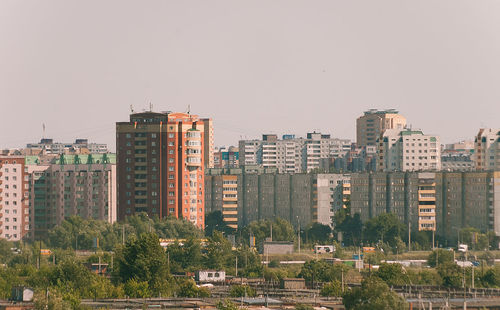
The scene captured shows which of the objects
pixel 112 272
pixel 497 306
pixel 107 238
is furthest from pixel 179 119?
pixel 497 306

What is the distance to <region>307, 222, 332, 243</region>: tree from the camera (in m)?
186

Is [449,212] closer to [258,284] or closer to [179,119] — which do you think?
[179,119]

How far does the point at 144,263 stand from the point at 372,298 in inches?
1333

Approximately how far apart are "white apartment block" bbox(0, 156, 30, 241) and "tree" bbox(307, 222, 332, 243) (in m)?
40.3

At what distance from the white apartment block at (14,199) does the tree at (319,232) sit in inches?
1586

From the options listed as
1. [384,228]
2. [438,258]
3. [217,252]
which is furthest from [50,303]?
[384,228]

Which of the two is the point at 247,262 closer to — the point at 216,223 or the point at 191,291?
the point at 191,291

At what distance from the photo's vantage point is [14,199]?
18438cm

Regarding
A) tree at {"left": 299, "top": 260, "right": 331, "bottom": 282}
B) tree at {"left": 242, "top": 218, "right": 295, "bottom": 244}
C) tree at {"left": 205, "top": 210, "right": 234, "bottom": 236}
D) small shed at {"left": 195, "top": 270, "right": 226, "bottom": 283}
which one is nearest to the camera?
tree at {"left": 299, "top": 260, "right": 331, "bottom": 282}

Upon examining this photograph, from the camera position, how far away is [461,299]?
285 feet

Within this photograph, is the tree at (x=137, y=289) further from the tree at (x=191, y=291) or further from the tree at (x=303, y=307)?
the tree at (x=303, y=307)

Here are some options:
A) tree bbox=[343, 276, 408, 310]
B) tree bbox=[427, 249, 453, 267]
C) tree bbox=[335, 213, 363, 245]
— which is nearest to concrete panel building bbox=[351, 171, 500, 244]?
tree bbox=[335, 213, 363, 245]

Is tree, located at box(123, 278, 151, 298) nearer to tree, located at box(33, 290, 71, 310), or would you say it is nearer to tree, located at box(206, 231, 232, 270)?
tree, located at box(33, 290, 71, 310)

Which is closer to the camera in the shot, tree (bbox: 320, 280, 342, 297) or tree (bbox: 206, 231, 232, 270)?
tree (bbox: 320, 280, 342, 297)
